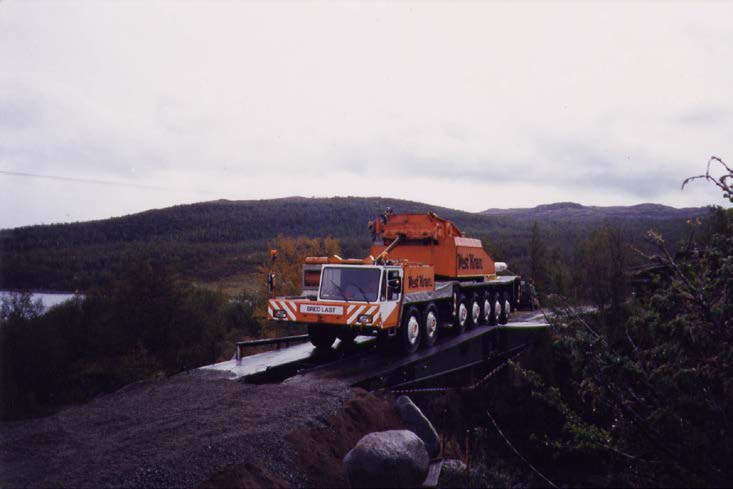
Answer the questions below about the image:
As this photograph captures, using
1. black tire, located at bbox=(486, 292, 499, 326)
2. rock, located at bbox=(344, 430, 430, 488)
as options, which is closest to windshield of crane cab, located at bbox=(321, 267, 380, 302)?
rock, located at bbox=(344, 430, 430, 488)

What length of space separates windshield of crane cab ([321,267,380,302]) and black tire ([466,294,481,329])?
5485 mm

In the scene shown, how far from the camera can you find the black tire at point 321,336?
41.7 feet

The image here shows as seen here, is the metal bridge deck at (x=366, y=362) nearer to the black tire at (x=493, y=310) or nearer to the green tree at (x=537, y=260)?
the black tire at (x=493, y=310)

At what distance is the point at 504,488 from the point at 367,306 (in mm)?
3879

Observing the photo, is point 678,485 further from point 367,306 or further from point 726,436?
point 367,306

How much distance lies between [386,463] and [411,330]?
19.3ft

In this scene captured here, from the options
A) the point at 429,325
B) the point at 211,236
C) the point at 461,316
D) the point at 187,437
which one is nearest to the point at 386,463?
the point at 187,437

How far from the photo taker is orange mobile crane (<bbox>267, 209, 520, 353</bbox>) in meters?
10.9

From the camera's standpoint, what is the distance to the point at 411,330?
1204 centimetres

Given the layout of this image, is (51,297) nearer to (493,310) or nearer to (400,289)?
(493,310)

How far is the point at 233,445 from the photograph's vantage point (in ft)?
20.4

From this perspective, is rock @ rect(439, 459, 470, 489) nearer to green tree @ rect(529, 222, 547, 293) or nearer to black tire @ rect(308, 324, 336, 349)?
black tire @ rect(308, 324, 336, 349)

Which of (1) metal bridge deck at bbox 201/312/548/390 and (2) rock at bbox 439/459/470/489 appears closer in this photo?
(2) rock at bbox 439/459/470/489

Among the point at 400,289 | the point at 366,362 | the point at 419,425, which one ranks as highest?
the point at 400,289
